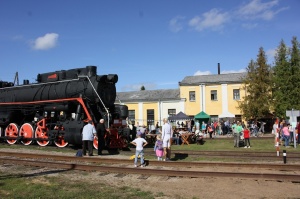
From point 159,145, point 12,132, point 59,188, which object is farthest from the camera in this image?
point 12,132

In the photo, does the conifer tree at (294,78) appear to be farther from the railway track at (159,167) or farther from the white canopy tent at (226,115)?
the railway track at (159,167)

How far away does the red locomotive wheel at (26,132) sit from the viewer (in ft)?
60.3

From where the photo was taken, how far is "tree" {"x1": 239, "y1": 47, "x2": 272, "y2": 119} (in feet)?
118

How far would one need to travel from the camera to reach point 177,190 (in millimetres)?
8047

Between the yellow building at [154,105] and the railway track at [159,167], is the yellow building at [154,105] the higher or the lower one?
the higher one

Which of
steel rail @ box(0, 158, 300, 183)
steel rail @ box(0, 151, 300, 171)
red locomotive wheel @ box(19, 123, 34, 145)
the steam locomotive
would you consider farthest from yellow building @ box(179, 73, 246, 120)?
steel rail @ box(0, 158, 300, 183)

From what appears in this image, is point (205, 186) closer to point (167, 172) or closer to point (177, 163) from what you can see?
point (167, 172)

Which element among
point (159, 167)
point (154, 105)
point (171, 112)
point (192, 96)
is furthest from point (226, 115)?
point (159, 167)

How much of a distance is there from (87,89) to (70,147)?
11.4 feet

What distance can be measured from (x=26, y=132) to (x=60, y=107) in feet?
11.1

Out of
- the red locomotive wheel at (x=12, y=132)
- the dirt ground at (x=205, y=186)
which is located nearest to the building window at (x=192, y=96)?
the red locomotive wheel at (x=12, y=132)

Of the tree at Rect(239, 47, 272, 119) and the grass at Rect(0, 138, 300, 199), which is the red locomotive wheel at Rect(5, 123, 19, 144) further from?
the tree at Rect(239, 47, 272, 119)

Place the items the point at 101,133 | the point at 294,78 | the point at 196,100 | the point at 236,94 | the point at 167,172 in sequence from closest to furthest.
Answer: the point at 167,172, the point at 101,133, the point at 294,78, the point at 236,94, the point at 196,100

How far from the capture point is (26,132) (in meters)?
18.6
